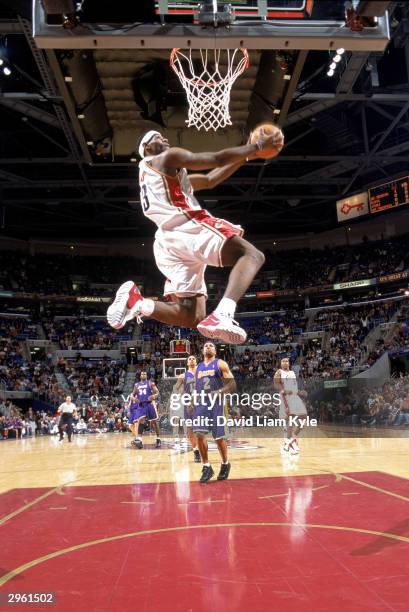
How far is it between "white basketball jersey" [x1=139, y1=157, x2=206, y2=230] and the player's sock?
49cm

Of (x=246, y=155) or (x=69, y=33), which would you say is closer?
(x=246, y=155)

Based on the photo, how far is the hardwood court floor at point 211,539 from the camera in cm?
342

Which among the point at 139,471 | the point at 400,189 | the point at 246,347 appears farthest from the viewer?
the point at 246,347

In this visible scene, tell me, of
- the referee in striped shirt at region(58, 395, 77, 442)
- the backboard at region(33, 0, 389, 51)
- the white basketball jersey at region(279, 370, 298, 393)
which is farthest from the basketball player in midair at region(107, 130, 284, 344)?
the referee in striped shirt at region(58, 395, 77, 442)

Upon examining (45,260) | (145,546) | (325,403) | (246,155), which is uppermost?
(45,260)

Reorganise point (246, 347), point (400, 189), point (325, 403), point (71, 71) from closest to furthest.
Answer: point (71, 71) → point (325, 403) → point (400, 189) → point (246, 347)

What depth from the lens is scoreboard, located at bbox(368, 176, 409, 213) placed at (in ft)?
89.4

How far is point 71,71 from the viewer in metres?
8.02

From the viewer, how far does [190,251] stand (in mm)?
2914

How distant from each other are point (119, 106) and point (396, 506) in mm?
6608

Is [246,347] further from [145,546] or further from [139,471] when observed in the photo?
[145,546]

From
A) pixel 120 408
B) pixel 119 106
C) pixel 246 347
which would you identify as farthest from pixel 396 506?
pixel 246 347

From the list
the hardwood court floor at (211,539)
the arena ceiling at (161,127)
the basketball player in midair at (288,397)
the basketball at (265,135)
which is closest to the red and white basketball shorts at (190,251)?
the basketball at (265,135)

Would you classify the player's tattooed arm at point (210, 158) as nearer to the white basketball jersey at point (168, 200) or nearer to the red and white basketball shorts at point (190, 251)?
the white basketball jersey at point (168, 200)
